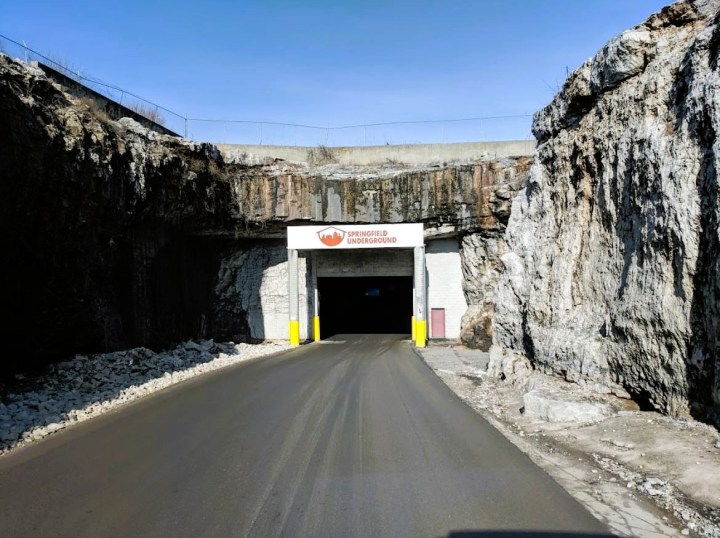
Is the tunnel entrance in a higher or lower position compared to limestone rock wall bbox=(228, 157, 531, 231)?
lower

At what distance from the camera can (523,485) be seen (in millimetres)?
5422


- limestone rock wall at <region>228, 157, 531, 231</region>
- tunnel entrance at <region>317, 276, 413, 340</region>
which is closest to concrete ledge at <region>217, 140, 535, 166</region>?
limestone rock wall at <region>228, 157, 531, 231</region>

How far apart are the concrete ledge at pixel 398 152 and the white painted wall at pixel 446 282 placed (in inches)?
222

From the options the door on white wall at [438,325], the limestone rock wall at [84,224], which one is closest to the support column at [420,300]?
the door on white wall at [438,325]

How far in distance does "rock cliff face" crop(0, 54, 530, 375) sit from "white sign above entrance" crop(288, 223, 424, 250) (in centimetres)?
96

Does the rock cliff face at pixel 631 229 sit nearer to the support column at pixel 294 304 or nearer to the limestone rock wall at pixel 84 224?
the limestone rock wall at pixel 84 224

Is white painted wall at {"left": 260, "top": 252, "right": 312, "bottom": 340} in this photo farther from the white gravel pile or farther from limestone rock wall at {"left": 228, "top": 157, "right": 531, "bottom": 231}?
the white gravel pile

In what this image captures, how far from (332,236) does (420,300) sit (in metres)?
Result: 4.80

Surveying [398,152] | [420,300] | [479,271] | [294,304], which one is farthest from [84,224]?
[398,152]

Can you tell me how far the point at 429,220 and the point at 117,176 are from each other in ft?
44.5

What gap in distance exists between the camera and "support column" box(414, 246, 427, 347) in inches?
904

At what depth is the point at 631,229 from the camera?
8719 mm

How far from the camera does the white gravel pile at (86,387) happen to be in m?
8.17

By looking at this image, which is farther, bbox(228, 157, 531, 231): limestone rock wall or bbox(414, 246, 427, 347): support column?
bbox(228, 157, 531, 231): limestone rock wall
